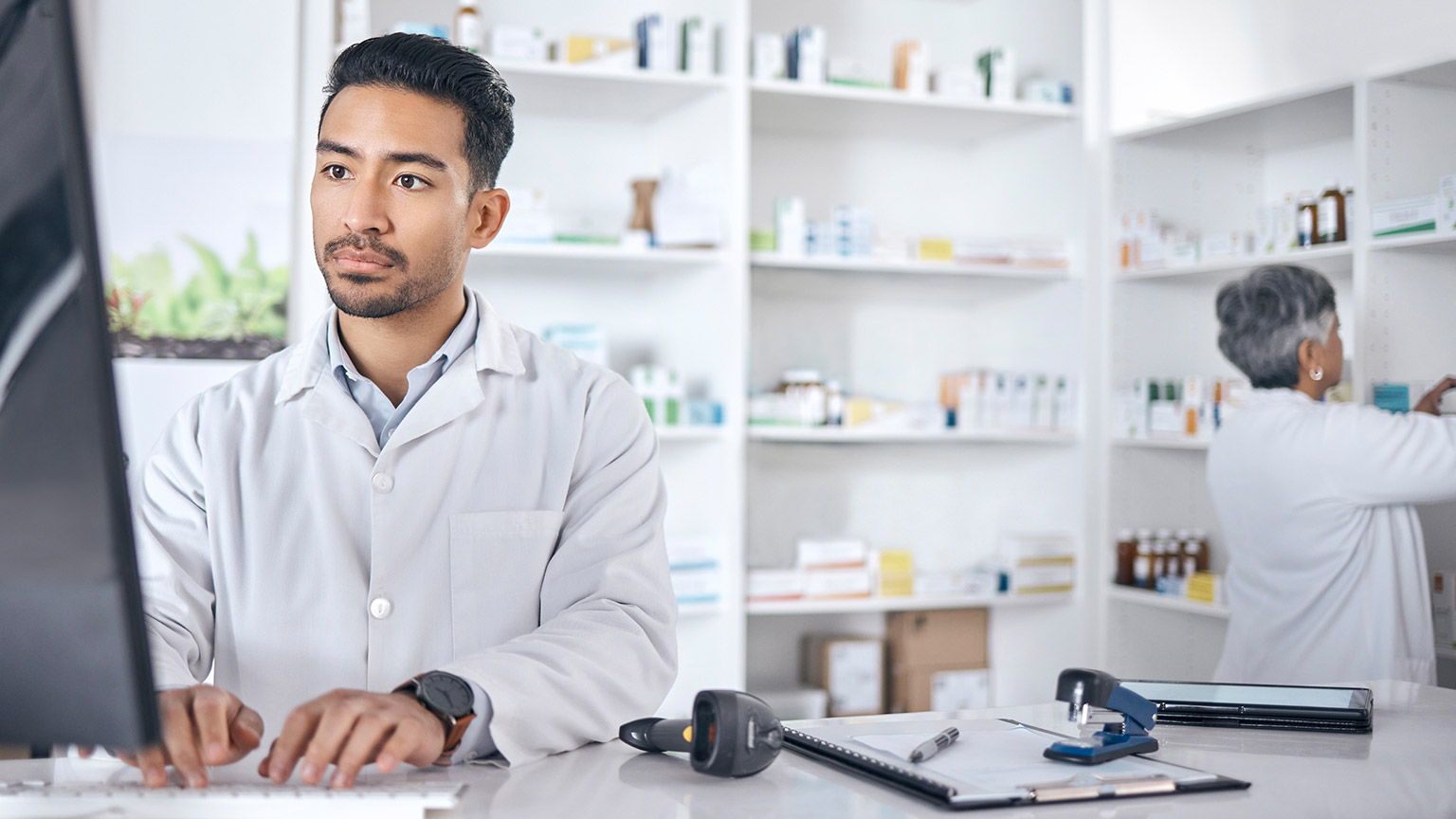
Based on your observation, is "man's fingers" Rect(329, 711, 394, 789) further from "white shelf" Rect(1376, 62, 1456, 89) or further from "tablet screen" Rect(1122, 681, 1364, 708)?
"white shelf" Rect(1376, 62, 1456, 89)

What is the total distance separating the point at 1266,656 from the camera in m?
2.62

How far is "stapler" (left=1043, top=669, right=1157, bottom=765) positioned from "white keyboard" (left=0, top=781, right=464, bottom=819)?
58cm

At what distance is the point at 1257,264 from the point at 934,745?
244 centimetres

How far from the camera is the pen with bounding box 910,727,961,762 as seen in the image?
1095 millimetres

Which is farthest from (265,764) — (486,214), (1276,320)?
(1276,320)

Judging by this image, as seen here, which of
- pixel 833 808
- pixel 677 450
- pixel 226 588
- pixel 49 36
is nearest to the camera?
pixel 49 36

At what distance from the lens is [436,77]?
1552 mm

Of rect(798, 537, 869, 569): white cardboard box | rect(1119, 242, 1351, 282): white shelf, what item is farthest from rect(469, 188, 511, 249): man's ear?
rect(1119, 242, 1351, 282): white shelf

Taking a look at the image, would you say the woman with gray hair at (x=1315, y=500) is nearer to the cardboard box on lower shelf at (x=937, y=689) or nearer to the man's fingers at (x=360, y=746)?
the cardboard box on lower shelf at (x=937, y=689)

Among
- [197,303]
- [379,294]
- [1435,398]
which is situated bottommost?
[1435,398]

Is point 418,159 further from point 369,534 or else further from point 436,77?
point 369,534

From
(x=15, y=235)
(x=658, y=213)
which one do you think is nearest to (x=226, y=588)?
(x=15, y=235)

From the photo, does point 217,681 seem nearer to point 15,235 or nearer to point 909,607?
point 15,235

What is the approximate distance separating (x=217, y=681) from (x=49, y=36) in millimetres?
1171
